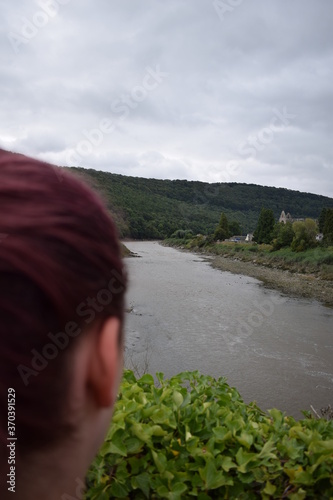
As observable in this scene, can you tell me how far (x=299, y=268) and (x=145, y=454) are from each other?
105 feet

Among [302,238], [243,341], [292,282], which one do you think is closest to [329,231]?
[302,238]

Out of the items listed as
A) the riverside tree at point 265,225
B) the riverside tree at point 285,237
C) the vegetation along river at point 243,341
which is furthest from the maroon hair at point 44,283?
the riverside tree at point 265,225

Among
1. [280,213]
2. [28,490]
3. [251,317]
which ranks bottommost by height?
[251,317]

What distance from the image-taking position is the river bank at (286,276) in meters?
22.0

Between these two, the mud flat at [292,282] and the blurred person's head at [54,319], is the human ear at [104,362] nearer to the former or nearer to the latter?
the blurred person's head at [54,319]

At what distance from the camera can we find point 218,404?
7.27 ft

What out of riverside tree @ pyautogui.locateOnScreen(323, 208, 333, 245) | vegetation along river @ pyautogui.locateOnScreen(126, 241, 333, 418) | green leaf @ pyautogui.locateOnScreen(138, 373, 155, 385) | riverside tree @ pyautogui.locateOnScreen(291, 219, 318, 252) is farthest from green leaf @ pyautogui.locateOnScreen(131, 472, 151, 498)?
riverside tree @ pyautogui.locateOnScreen(323, 208, 333, 245)

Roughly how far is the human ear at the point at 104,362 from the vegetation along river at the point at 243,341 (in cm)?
395

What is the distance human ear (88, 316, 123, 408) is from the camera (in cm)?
62

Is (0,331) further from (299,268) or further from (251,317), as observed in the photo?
(299,268)

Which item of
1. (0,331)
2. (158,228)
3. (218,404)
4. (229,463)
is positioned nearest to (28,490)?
(0,331)

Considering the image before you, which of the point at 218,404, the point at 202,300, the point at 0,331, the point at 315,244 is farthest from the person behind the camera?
the point at 315,244

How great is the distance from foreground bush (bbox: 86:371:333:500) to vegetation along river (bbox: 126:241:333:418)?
2.56m

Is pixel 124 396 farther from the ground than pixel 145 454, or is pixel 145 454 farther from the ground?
pixel 124 396
